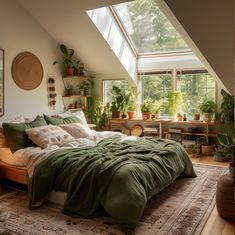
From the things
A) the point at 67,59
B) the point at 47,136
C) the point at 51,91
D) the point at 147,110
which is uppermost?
the point at 67,59

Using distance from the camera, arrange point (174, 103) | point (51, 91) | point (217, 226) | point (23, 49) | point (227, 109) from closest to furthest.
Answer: point (217, 226), point (23, 49), point (227, 109), point (51, 91), point (174, 103)

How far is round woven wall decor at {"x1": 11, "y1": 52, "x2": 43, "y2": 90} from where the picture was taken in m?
4.39

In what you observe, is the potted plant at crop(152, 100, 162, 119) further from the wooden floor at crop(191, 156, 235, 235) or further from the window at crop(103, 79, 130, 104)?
the wooden floor at crop(191, 156, 235, 235)

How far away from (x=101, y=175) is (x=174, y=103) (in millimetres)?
3297

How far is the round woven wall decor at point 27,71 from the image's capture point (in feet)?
14.4

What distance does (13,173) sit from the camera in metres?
3.38

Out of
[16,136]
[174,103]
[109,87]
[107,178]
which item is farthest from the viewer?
[109,87]

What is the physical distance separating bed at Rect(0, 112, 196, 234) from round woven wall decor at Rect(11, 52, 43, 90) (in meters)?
1.46

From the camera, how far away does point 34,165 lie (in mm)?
3115

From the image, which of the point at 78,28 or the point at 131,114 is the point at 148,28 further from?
the point at 131,114

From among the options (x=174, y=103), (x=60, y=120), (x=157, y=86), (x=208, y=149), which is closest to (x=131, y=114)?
(x=157, y=86)

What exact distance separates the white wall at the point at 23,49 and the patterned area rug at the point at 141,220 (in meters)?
1.64

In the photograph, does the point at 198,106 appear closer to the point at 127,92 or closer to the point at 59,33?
the point at 127,92

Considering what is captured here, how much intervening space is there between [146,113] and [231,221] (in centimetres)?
338
